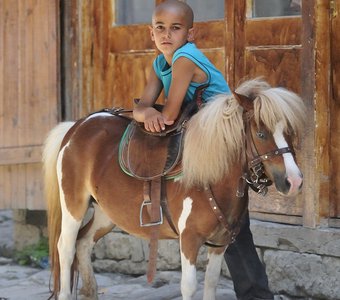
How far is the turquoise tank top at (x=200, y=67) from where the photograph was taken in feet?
14.4

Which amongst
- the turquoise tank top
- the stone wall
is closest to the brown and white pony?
the turquoise tank top

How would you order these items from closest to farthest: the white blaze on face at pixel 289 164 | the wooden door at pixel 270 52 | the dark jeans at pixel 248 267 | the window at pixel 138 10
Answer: the white blaze on face at pixel 289 164 < the dark jeans at pixel 248 267 < the wooden door at pixel 270 52 < the window at pixel 138 10

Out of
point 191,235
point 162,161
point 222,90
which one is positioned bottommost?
point 191,235

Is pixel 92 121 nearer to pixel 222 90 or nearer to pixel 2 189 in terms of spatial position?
pixel 222 90

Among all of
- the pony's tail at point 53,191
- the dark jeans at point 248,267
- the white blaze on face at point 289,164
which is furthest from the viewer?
the pony's tail at point 53,191

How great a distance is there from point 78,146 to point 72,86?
6.40 feet

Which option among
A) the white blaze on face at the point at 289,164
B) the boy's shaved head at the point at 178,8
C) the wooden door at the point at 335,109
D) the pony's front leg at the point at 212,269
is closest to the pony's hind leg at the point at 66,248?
the pony's front leg at the point at 212,269

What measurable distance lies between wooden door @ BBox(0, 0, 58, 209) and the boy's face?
2505 millimetres

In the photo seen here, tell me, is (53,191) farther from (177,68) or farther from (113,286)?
(177,68)

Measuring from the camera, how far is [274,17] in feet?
18.8

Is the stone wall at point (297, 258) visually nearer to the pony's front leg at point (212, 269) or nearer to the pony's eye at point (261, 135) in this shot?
the pony's front leg at point (212, 269)

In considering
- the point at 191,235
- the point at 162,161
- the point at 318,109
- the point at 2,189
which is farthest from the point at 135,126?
the point at 2,189

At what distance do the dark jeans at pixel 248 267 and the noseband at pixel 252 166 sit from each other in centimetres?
66

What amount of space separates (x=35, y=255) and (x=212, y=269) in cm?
302
